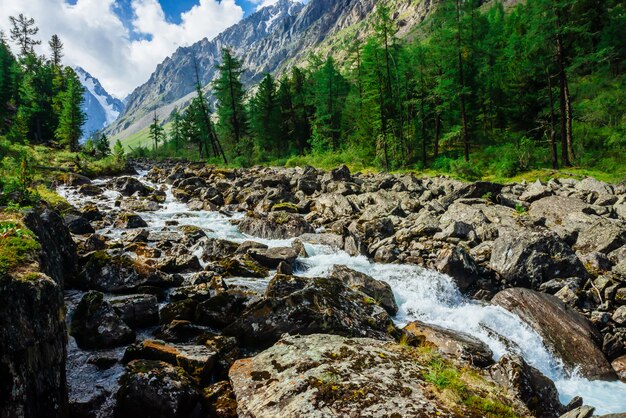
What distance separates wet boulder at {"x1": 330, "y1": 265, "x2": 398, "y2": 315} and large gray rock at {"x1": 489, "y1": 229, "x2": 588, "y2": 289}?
5.35 metres

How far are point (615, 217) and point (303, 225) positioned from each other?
16.6m

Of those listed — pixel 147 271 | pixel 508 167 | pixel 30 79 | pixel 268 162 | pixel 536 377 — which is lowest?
pixel 536 377

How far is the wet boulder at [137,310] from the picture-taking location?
9.21m

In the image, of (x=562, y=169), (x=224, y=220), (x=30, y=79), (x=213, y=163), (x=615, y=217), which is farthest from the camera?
(x=30, y=79)

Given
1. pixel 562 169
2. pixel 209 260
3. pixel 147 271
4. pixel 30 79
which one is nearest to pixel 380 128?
pixel 562 169

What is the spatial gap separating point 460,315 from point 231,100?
193ft

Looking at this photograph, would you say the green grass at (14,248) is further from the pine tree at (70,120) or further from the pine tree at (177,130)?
the pine tree at (177,130)

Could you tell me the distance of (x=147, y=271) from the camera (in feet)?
39.4

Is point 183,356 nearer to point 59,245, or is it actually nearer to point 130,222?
point 59,245

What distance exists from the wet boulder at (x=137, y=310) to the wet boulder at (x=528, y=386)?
8679mm

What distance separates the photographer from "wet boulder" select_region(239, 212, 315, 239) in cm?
2067

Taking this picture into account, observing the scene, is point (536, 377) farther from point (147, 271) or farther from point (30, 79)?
point (30, 79)

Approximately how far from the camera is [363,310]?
9.54m

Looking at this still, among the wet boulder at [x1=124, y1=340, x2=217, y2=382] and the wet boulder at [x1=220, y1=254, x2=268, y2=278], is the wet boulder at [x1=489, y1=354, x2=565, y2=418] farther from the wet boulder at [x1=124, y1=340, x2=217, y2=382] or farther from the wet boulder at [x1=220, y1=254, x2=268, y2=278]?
the wet boulder at [x1=220, y1=254, x2=268, y2=278]
